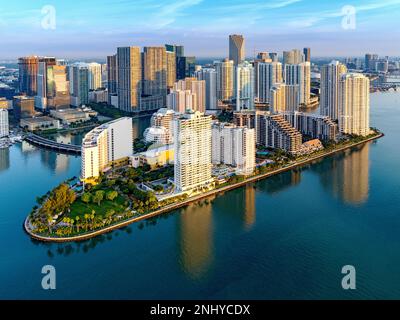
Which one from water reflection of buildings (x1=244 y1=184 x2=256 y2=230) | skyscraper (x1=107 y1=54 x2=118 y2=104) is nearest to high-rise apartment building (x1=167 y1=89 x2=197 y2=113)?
skyscraper (x1=107 y1=54 x2=118 y2=104)

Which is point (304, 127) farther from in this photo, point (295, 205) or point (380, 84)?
point (380, 84)

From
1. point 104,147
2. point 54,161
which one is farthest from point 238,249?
point 54,161

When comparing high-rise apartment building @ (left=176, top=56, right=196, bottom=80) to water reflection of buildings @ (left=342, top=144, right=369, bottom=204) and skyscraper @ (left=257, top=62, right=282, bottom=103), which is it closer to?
skyscraper @ (left=257, top=62, right=282, bottom=103)

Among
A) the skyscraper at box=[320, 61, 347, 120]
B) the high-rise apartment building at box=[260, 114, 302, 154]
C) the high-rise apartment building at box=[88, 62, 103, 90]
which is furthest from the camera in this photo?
the high-rise apartment building at box=[88, 62, 103, 90]

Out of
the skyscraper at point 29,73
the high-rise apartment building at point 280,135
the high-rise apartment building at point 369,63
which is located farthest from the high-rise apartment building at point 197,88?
the high-rise apartment building at point 369,63

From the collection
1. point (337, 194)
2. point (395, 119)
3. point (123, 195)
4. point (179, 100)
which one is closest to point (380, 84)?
point (395, 119)

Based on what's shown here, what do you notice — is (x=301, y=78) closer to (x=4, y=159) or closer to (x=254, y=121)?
(x=254, y=121)

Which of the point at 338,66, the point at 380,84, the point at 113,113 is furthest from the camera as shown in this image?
the point at 380,84
